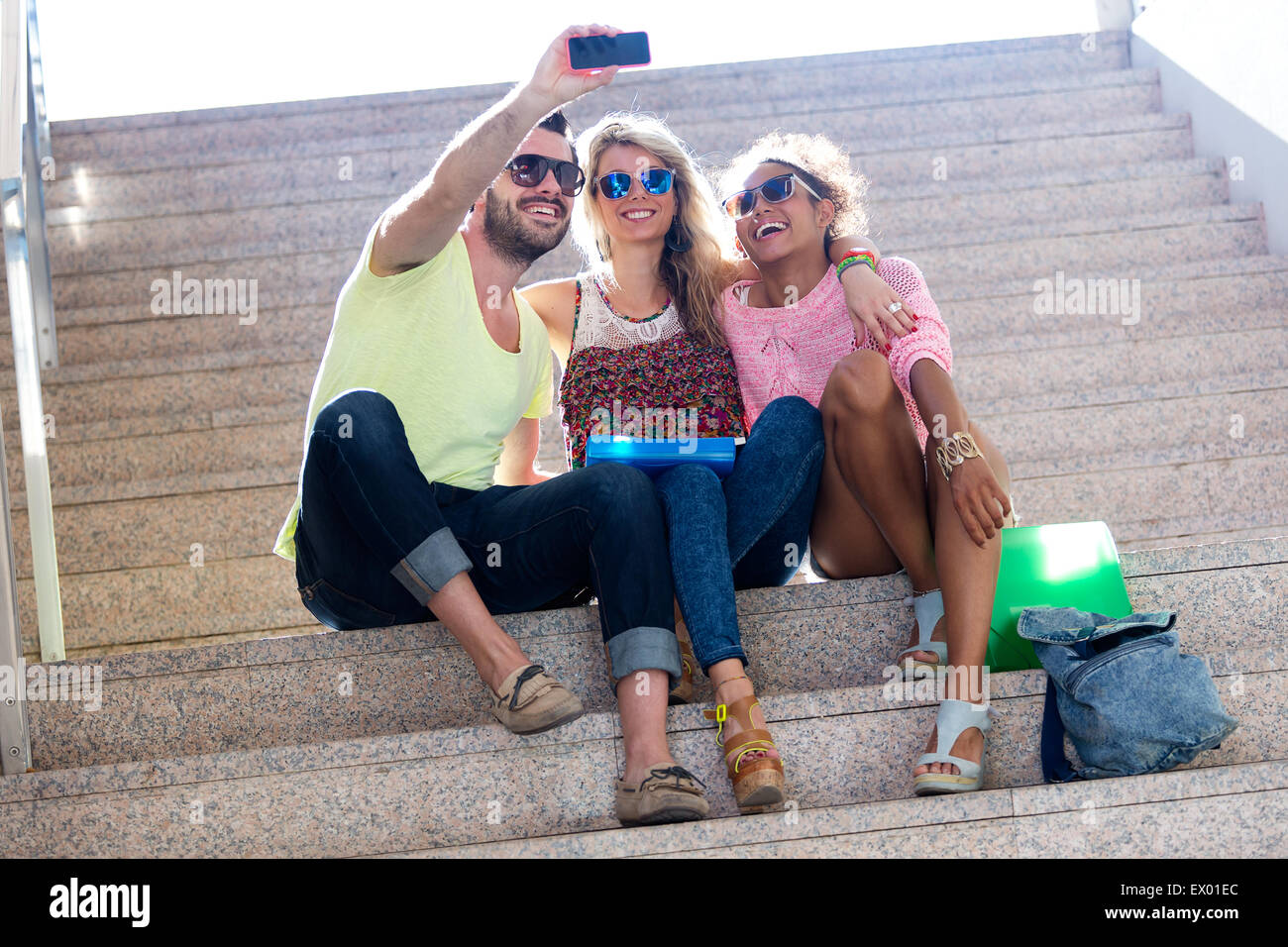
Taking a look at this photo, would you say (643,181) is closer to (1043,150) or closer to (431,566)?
(431,566)

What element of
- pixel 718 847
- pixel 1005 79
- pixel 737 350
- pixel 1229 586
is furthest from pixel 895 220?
pixel 718 847

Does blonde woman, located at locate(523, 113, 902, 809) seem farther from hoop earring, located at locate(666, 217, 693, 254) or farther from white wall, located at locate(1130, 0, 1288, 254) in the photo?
white wall, located at locate(1130, 0, 1288, 254)

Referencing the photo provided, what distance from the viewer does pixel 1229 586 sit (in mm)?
1756

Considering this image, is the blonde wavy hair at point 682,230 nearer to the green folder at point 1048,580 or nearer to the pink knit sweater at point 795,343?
the pink knit sweater at point 795,343

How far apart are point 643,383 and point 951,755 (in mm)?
800

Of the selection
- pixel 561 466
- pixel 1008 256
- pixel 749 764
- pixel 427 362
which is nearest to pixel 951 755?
pixel 749 764

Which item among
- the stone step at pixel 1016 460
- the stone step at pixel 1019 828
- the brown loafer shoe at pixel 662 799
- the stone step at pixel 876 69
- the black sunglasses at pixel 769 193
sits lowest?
the stone step at pixel 1019 828

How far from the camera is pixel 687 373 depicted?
6.61 feet

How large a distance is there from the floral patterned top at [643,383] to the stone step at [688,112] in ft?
5.43

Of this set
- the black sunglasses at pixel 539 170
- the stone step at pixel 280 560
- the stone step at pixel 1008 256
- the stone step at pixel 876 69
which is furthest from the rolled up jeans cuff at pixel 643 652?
the stone step at pixel 876 69

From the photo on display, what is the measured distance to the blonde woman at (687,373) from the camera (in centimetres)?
159

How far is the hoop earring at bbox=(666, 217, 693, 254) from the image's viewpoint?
2148 mm

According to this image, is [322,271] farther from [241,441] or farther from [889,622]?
[889,622]

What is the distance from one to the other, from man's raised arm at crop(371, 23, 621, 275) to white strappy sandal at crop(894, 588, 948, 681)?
0.84 m
